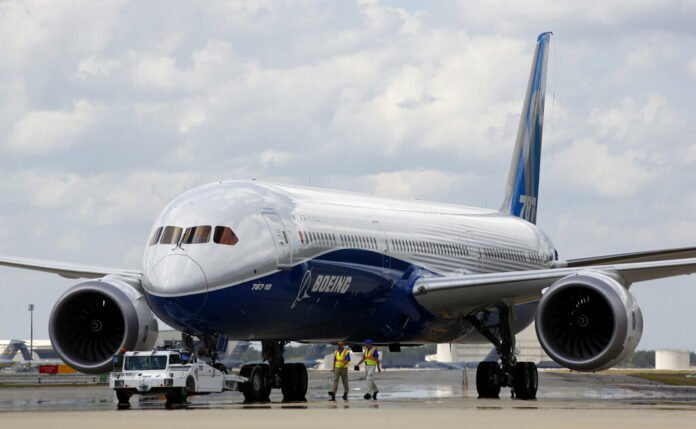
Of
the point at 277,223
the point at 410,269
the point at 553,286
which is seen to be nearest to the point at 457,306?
the point at 410,269

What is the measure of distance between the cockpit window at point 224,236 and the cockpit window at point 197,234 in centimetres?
14

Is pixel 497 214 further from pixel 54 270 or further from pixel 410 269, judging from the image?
pixel 54 270

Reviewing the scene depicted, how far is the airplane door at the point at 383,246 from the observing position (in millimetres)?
24844

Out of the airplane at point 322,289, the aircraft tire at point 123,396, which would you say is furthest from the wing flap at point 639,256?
the aircraft tire at point 123,396

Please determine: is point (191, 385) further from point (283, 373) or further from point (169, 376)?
point (283, 373)

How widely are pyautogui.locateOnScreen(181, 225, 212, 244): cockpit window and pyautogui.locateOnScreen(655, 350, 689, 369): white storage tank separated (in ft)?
394

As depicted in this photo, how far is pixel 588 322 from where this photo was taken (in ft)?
75.8

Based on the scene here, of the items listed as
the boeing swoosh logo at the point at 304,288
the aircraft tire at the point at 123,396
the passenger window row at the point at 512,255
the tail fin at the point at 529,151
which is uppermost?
the tail fin at the point at 529,151

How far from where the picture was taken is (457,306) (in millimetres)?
26234

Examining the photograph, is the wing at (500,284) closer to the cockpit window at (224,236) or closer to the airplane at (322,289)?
the airplane at (322,289)

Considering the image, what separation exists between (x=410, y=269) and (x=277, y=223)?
4.75 meters

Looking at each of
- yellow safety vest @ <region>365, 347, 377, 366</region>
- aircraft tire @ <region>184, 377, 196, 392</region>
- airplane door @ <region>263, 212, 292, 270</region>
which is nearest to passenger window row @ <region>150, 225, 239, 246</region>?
airplane door @ <region>263, 212, 292, 270</region>

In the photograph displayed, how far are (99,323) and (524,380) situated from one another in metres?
9.52

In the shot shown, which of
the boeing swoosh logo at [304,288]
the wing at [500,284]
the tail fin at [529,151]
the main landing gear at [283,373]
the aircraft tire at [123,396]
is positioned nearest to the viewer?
the aircraft tire at [123,396]
